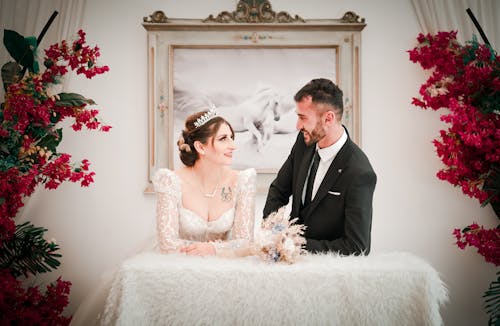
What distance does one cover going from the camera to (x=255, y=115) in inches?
163

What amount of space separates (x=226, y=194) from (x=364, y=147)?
1.63 m

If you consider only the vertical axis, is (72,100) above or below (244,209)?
above

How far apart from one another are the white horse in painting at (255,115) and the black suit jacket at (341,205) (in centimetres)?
117

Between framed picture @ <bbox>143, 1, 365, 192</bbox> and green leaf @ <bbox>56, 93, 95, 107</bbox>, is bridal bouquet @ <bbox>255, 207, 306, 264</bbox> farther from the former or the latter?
green leaf @ <bbox>56, 93, 95, 107</bbox>

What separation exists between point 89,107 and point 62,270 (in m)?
1.49

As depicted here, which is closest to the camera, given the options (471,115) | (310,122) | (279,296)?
(279,296)

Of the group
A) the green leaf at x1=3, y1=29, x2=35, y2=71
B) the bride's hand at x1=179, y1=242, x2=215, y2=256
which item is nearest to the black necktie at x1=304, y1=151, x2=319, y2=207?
the bride's hand at x1=179, y1=242, x2=215, y2=256

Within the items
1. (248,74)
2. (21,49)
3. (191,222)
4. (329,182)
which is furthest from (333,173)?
(21,49)

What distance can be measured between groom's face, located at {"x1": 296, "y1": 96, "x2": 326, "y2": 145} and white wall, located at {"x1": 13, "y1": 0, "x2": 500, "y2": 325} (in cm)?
140

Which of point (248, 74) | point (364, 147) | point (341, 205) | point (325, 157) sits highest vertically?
point (248, 74)

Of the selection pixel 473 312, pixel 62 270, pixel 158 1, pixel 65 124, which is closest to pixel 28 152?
pixel 65 124

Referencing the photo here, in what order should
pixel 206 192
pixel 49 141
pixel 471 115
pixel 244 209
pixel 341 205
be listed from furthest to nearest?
pixel 49 141, pixel 471 115, pixel 206 192, pixel 244 209, pixel 341 205

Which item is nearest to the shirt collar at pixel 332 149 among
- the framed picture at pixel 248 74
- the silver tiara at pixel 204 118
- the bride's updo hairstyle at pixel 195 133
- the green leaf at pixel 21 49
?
the bride's updo hairstyle at pixel 195 133

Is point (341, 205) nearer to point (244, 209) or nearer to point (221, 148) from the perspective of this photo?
point (244, 209)
